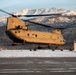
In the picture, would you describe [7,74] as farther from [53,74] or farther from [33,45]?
[33,45]

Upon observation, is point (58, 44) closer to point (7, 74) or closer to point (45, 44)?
point (45, 44)

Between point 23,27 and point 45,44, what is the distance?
17.9 ft

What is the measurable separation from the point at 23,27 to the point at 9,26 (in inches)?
97.6

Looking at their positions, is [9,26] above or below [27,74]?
above

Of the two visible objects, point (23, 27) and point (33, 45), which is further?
point (33, 45)

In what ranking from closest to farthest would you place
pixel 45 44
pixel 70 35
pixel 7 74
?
pixel 7 74, pixel 45 44, pixel 70 35

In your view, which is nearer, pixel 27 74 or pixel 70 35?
pixel 27 74

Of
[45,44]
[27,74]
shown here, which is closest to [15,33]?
[45,44]

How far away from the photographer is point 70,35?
354ft

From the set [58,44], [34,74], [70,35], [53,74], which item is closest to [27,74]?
[34,74]

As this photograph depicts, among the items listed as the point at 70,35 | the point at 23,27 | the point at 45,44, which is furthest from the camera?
the point at 70,35

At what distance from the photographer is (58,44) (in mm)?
47531

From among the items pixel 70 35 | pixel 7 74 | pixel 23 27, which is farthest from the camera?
pixel 70 35

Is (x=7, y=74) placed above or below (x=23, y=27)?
below
